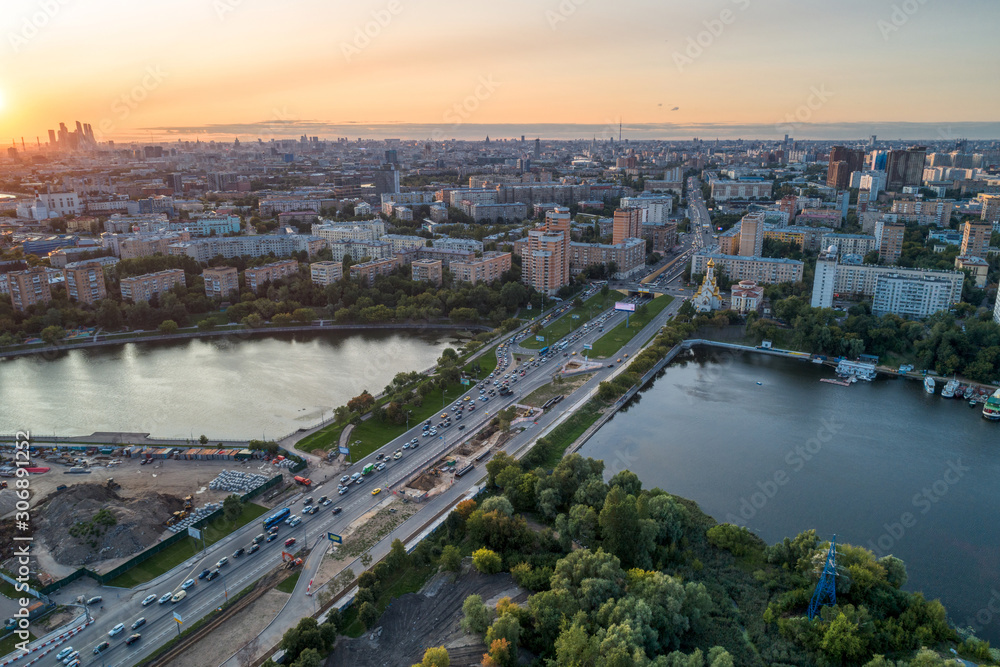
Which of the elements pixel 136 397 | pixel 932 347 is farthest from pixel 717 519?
pixel 136 397

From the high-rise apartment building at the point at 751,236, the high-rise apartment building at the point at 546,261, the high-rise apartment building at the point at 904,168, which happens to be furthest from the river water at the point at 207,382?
the high-rise apartment building at the point at 904,168

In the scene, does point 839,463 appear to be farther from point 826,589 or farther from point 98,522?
point 98,522

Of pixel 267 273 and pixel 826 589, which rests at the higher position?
pixel 267 273

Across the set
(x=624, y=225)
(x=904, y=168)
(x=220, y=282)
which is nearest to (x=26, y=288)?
(x=220, y=282)

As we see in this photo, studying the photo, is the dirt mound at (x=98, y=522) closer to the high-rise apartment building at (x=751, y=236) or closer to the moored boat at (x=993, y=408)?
the moored boat at (x=993, y=408)

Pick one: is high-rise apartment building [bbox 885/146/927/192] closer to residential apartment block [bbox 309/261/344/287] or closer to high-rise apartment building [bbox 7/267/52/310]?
residential apartment block [bbox 309/261/344/287]

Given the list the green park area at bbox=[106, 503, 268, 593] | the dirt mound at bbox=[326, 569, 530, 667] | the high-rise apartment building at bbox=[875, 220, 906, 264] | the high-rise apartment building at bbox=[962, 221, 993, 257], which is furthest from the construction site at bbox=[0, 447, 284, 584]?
→ the high-rise apartment building at bbox=[962, 221, 993, 257]
